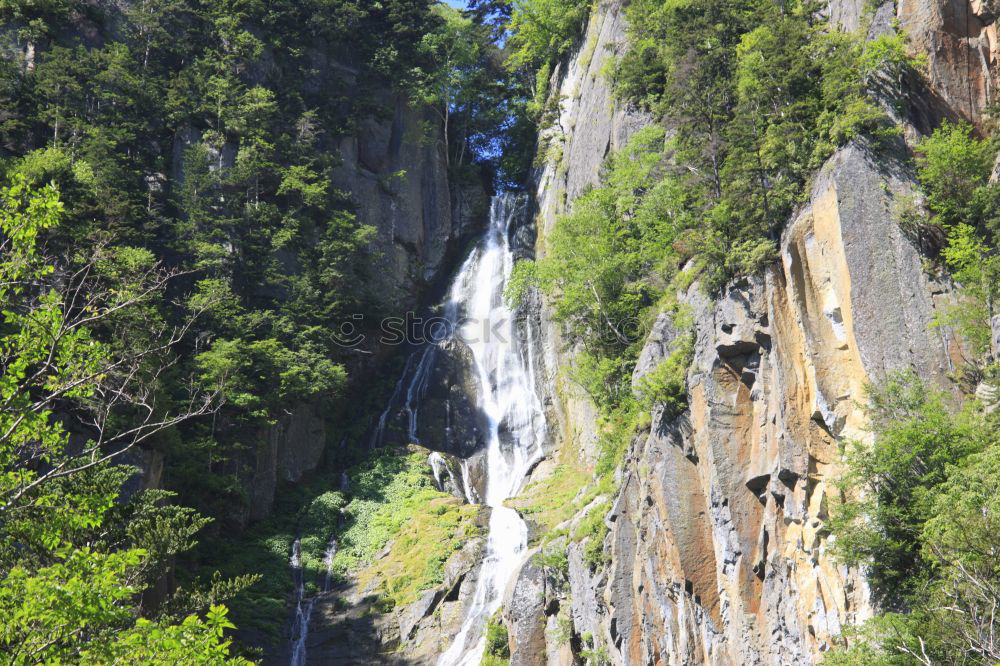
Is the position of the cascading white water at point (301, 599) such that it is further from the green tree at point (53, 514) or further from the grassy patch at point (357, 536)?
the green tree at point (53, 514)

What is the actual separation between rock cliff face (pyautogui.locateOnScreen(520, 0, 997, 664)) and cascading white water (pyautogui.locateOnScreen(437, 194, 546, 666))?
12.0 ft

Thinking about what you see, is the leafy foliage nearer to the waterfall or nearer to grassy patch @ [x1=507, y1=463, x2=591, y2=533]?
grassy patch @ [x1=507, y1=463, x2=591, y2=533]

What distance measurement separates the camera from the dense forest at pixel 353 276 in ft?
35.0

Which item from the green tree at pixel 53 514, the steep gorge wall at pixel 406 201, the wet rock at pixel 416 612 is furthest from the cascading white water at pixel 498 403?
the green tree at pixel 53 514

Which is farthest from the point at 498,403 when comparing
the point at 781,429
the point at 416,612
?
the point at 781,429

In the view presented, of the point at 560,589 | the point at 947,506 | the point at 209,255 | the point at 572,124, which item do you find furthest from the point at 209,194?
the point at 947,506

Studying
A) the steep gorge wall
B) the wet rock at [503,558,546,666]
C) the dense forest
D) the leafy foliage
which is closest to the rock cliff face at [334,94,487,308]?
the steep gorge wall

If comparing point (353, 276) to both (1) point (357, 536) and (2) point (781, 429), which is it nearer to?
(1) point (357, 536)

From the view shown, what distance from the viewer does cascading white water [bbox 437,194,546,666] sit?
25.6 meters

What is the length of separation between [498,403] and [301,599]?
43.2 ft

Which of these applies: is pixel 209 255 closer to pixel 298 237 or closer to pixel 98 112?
pixel 298 237

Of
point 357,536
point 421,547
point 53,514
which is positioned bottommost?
point 53,514

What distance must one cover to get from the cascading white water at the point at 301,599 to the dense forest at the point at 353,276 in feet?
1.21

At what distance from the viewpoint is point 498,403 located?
3719 centimetres
